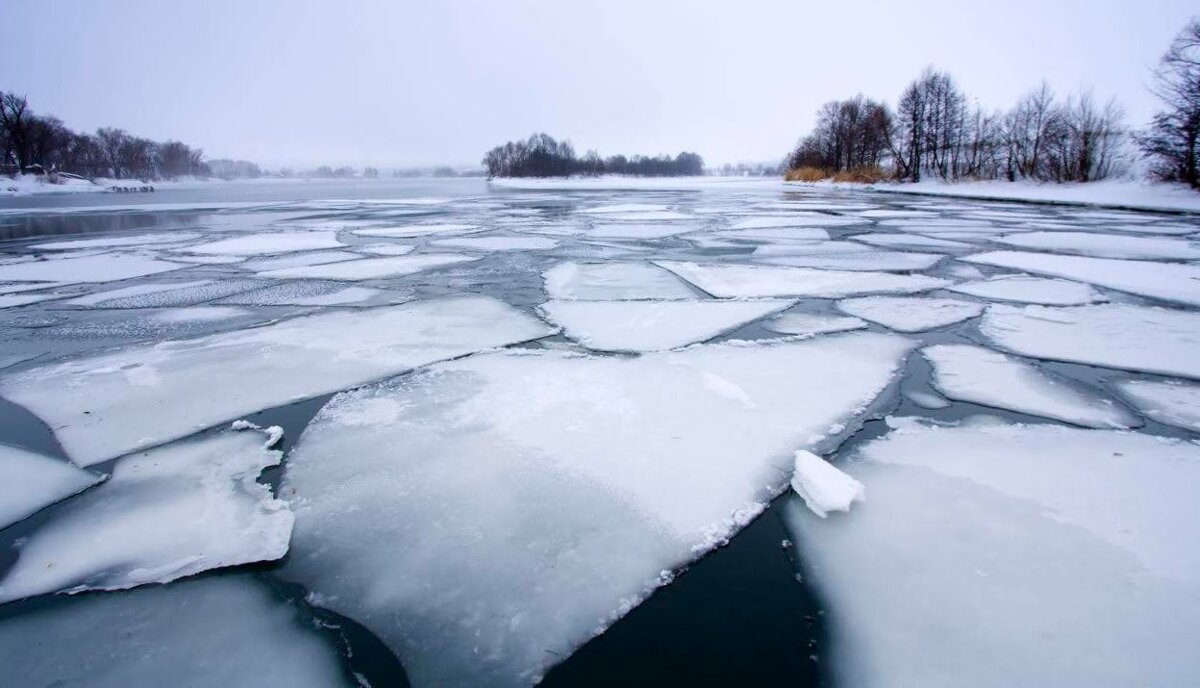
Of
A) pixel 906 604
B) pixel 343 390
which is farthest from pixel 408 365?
pixel 906 604

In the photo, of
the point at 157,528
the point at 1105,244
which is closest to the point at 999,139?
the point at 1105,244

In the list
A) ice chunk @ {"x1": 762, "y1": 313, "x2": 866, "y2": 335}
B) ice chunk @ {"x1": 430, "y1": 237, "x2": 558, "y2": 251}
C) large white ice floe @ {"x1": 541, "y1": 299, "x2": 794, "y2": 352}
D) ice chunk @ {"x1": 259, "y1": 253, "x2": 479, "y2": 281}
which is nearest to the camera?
large white ice floe @ {"x1": 541, "y1": 299, "x2": 794, "y2": 352}

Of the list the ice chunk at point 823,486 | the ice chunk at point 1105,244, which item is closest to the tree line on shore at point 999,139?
the ice chunk at point 1105,244

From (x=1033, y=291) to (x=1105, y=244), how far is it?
396 cm

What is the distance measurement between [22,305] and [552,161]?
2384 inches

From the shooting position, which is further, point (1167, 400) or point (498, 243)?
point (498, 243)

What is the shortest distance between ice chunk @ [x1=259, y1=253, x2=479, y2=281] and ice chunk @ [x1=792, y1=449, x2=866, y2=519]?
165 inches

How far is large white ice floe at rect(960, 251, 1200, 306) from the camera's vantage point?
4.12 meters

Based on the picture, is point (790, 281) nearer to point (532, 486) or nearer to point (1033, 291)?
point (1033, 291)

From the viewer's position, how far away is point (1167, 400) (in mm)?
2258

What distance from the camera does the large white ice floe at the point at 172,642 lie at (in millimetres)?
1098

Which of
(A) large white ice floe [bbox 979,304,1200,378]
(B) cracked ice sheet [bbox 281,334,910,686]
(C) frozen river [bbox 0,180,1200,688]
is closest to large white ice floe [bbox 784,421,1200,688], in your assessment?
(C) frozen river [bbox 0,180,1200,688]

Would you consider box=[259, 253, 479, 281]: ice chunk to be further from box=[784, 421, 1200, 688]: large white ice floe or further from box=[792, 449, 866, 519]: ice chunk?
box=[784, 421, 1200, 688]: large white ice floe

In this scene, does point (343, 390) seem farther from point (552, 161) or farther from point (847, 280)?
point (552, 161)
